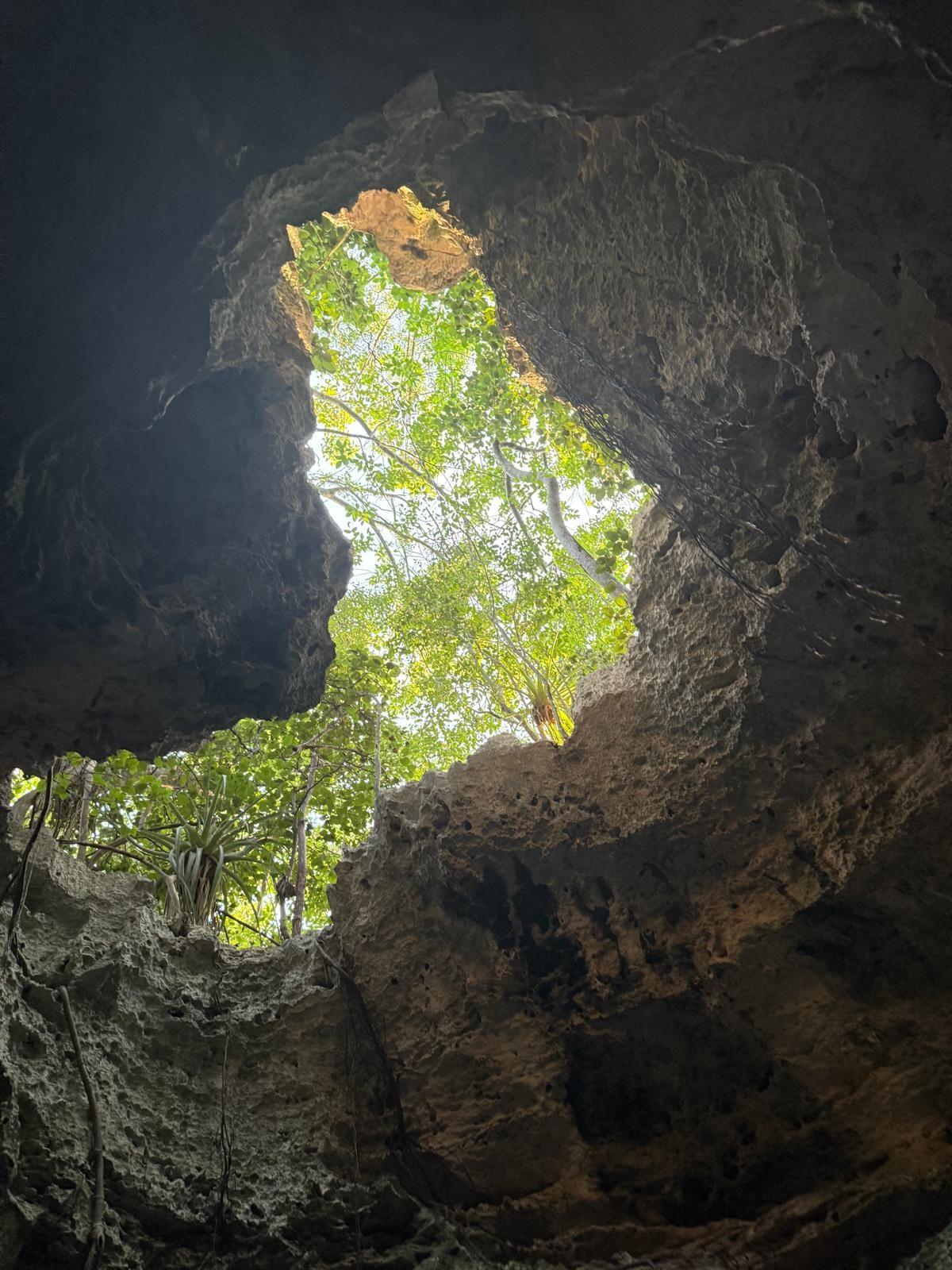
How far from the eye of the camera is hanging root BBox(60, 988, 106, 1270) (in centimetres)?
286

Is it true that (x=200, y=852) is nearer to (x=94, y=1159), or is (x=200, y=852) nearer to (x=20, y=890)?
(x=20, y=890)

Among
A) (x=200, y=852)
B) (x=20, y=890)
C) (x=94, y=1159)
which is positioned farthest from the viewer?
(x=200, y=852)

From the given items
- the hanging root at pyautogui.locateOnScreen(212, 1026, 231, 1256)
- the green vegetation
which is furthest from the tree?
the hanging root at pyautogui.locateOnScreen(212, 1026, 231, 1256)

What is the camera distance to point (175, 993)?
4.34m

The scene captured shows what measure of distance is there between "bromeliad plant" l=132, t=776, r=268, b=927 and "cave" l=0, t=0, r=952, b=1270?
36.2 inches

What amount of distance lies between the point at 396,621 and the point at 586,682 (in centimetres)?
520

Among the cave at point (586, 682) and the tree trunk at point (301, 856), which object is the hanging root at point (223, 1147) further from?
the tree trunk at point (301, 856)

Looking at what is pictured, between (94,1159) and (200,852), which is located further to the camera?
(200,852)

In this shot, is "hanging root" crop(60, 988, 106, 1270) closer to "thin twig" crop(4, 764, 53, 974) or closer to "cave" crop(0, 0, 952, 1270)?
"cave" crop(0, 0, 952, 1270)

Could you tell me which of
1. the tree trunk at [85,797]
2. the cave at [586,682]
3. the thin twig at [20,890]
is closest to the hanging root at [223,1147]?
the cave at [586,682]

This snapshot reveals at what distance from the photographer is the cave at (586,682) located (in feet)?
9.30

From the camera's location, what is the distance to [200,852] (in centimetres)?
581

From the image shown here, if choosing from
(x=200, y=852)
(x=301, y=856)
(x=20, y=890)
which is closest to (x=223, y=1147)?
(x=20, y=890)

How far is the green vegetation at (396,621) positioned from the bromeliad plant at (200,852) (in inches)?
0.7
